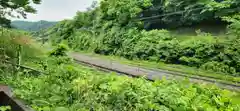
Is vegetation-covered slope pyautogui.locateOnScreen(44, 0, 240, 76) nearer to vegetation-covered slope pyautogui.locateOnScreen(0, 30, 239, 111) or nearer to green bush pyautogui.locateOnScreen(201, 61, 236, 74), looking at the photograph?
green bush pyautogui.locateOnScreen(201, 61, 236, 74)

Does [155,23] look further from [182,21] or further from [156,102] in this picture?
[156,102]

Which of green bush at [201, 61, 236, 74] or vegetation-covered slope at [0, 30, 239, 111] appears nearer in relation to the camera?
vegetation-covered slope at [0, 30, 239, 111]

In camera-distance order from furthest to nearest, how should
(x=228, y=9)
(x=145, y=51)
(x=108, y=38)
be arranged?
1. (x=108, y=38)
2. (x=145, y=51)
3. (x=228, y=9)

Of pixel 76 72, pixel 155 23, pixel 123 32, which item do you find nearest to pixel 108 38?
pixel 123 32

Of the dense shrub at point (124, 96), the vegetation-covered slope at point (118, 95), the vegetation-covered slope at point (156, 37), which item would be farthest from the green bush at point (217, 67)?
the dense shrub at point (124, 96)

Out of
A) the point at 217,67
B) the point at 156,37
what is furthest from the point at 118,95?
the point at 156,37

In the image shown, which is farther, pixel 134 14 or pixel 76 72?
pixel 134 14

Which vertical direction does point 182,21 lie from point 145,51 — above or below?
above

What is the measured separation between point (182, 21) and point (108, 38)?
817 centimetres

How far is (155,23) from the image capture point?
3209 cm

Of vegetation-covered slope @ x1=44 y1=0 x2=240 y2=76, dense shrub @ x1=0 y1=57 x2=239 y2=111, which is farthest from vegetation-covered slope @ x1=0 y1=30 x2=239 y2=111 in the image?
vegetation-covered slope @ x1=44 y1=0 x2=240 y2=76

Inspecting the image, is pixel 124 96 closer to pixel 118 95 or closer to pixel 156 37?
pixel 118 95

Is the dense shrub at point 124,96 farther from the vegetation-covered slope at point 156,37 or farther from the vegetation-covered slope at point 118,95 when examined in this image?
the vegetation-covered slope at point 156,37

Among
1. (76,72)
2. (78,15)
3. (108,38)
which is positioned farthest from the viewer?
(78,15)
